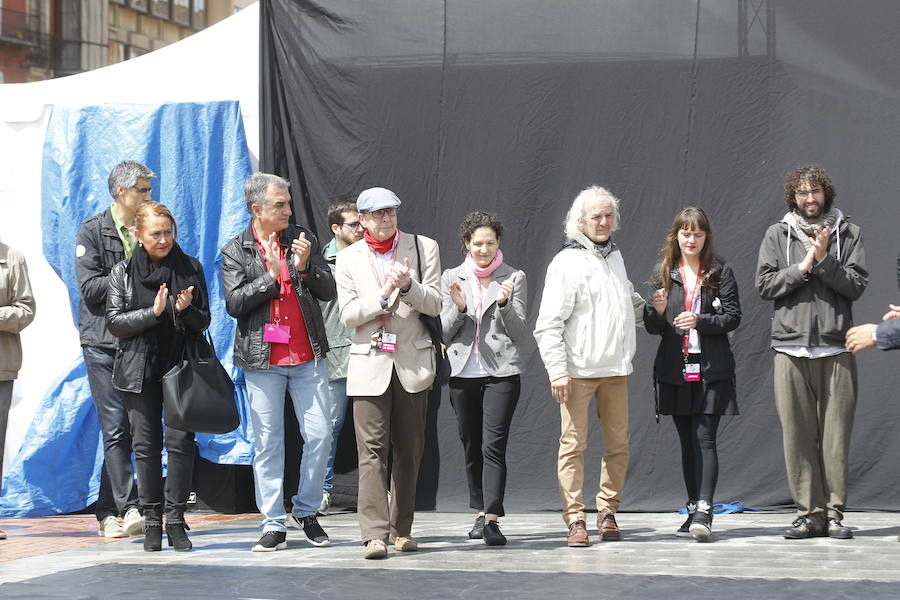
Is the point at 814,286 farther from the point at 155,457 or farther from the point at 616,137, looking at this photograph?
the point at 155,457

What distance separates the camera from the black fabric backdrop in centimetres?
674

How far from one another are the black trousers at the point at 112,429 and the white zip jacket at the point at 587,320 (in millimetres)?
2188

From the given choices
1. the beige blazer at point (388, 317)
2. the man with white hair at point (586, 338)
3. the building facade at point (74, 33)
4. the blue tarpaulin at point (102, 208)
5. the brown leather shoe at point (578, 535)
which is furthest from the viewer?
the building facade at point (74, 33)

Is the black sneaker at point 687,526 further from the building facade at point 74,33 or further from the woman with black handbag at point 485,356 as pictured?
the building facade at point 74,33

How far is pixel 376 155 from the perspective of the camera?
7.29 meters

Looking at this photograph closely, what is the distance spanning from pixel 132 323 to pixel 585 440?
7.05 ft

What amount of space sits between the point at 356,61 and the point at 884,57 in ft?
9.50


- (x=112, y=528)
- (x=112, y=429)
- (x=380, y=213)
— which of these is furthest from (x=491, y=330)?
(x=112, y=528)

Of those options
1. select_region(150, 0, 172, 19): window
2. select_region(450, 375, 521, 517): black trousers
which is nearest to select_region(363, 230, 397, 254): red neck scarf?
select_region(450, 375, 521, 517): black trousers

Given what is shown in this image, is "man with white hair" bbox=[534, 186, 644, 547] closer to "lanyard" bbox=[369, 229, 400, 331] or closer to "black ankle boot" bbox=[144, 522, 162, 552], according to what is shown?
"lanyard" bbox=[369, 229, 400, 331]

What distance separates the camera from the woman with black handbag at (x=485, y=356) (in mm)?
5938

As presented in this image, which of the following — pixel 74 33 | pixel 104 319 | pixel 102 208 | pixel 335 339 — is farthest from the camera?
pixel 74 33

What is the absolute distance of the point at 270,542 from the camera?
18.9 feet

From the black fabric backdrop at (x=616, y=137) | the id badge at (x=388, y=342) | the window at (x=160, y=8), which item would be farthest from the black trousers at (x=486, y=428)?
A: the window at (x=160, y=8)
